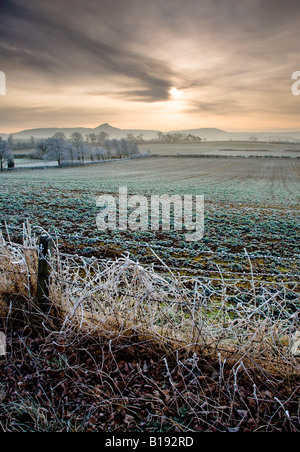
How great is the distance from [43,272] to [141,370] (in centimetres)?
194

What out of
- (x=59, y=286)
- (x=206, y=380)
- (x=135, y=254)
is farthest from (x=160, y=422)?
(x=135, y=254)

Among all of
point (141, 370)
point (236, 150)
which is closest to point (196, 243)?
point (141, 370)

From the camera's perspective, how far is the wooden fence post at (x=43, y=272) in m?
3.88

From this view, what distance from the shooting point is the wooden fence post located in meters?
3.88

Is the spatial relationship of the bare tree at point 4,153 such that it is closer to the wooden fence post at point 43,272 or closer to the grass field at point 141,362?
the grass field at point 141,362

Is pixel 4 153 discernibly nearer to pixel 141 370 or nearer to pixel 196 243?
pixel 196 243

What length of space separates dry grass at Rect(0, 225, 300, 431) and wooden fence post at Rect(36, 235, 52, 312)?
0.39 ft

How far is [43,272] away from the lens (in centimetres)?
393

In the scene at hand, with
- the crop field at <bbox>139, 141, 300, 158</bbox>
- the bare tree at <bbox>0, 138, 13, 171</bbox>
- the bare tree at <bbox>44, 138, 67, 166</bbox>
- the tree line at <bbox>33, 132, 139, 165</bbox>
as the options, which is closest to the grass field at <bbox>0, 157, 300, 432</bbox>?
the bare tree at <bbox>0, 138, 13, 171</bbox>

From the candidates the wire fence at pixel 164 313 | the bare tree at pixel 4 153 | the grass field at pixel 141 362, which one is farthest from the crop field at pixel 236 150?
the grass field at pixel 141 362

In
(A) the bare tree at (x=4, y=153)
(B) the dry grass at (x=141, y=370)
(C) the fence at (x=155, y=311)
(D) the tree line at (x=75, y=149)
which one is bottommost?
(B) the dry grass at (x=141, y=370)

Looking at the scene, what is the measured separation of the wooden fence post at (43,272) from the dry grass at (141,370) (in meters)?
0.12

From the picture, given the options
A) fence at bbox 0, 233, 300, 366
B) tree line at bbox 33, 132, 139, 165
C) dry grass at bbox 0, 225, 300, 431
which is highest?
tree line at bbox 33, 132, 139, 165

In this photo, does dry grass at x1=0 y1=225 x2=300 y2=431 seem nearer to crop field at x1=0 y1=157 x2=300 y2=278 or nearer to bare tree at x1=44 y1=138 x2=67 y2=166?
crop field at x1=0 y1=157 x2=300 y2=278
